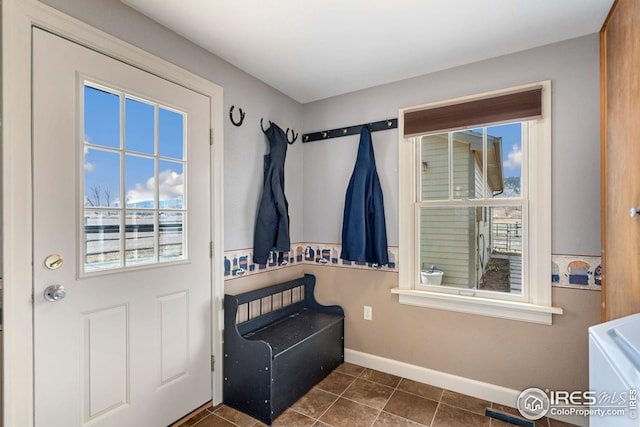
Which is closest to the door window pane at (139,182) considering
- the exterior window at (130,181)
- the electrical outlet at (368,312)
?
the exterior window at (130,181)

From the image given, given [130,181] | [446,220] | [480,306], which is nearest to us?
[130,181]

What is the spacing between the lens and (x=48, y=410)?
130cm

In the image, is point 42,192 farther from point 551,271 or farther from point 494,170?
point 551,271

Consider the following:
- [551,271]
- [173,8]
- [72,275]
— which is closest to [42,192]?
[72,275]

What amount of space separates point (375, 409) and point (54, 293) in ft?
6.03

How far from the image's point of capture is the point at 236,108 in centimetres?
217

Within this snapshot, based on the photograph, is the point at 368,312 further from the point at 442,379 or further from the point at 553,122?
the point at 553,122

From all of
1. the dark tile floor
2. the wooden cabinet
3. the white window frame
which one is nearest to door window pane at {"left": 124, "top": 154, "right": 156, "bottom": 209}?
the dark tile floor

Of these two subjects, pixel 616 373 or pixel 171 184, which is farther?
pixel 171 184

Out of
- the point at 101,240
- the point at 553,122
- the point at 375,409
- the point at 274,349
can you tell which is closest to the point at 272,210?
the point at 274,349

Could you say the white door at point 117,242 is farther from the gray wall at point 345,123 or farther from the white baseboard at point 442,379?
the white baseboard at point 442,379

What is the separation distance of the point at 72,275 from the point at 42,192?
1.24 feet

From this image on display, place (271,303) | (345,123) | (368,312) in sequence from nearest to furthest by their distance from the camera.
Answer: (271,303) < (368,312) < (345,123)

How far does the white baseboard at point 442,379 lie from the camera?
1972mm
